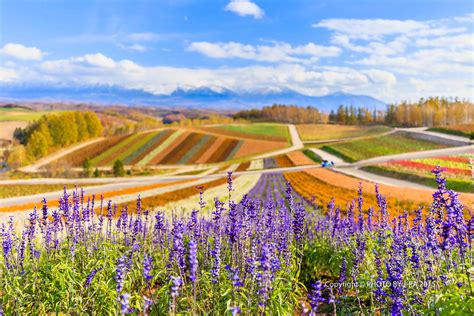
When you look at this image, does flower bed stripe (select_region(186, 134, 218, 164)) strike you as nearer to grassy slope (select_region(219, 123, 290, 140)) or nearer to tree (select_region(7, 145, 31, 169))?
grassy slope (select_region(219, 123, 290, 140))

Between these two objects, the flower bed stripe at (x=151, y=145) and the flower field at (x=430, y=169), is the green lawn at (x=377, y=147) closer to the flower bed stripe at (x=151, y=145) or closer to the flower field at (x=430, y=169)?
the flower field at (x=430, y=169)

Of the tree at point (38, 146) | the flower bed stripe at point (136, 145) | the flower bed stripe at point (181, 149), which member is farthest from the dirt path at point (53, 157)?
the flower bed stripe at point (181, 149)

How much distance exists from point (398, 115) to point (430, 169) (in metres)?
93.4

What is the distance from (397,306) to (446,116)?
114796 millimetres

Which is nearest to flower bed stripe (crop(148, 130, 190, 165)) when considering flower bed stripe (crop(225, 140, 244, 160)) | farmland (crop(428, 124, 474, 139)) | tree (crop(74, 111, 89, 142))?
flower bed stripe (crop(225, 140, 244, 160))

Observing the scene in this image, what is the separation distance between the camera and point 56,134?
8750 cm

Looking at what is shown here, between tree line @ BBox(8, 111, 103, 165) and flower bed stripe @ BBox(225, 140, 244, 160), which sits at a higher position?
tree line @ BBox(8, 111, 103, 165)

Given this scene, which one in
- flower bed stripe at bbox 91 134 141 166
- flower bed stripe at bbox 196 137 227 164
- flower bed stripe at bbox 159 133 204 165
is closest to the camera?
flower bed stripe at bbox 196 137 227 164

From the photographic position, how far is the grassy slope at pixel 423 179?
20297mm

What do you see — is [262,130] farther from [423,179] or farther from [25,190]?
[25,190]

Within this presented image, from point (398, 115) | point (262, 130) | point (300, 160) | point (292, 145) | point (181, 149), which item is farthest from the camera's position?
point (398, 115)

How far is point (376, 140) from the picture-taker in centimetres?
6894

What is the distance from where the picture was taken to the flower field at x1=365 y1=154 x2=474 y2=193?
71.6 feet

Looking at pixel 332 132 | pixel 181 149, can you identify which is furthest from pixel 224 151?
pixel 332 132
